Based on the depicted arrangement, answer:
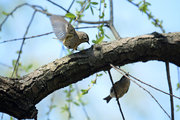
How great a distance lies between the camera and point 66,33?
6.33 ft

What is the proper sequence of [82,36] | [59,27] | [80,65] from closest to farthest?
[80,65]
[59,27]
[82,36]

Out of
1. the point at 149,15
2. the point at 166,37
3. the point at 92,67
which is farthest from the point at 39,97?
the point at 149,15

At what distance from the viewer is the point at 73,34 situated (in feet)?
6.40

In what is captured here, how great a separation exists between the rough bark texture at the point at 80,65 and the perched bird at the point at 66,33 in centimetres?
21

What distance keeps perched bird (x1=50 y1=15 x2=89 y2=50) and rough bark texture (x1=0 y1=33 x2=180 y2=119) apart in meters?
0.21

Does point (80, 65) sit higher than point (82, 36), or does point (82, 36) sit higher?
point (82, 36)

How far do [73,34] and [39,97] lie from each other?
0.62 m

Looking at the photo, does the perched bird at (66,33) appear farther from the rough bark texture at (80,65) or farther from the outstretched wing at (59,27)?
the rough bark texture at (80,65)

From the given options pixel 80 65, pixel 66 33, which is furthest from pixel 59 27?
pixel 80 65

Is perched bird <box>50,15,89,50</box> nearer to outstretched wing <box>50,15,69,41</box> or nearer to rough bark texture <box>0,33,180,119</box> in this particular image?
outstretched wing <box>50,15,69,41</box>

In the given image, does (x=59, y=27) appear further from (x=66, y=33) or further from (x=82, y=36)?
(x=82, y=36)

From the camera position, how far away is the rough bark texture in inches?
61.4

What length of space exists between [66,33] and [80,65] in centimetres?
36

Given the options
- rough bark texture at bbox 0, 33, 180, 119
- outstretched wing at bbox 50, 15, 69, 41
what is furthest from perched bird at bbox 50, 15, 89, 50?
rough bark texture at bbox 0, 33, 180, 119
